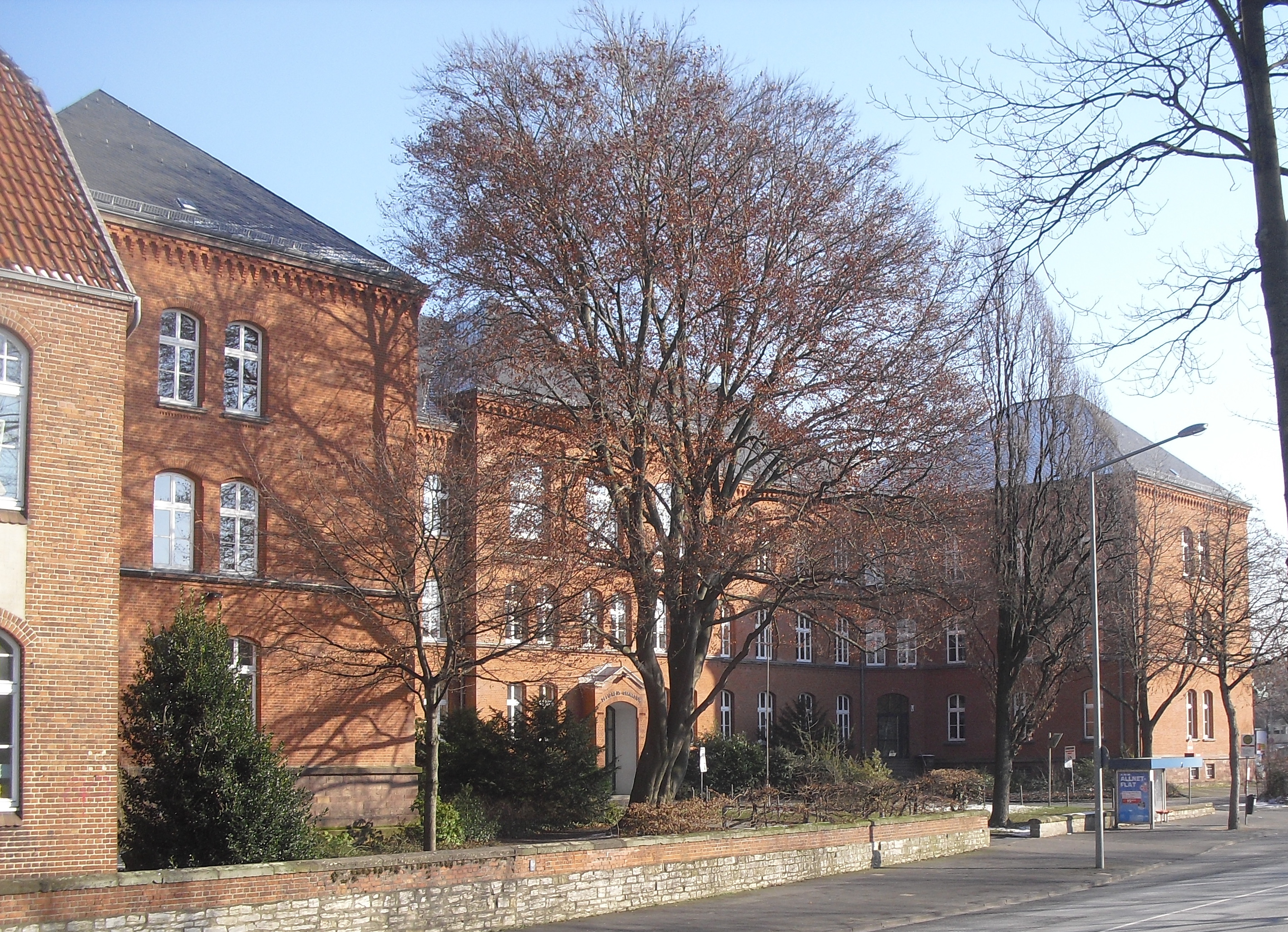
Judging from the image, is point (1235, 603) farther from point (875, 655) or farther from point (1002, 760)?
point (875, 655)

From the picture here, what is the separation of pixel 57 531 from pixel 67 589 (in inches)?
27.7

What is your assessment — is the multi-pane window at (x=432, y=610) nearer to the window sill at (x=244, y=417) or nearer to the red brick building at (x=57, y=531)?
the window sill at (x=244, y=417)

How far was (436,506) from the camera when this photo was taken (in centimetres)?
2256

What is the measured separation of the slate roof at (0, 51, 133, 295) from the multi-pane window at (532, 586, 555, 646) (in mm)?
9422

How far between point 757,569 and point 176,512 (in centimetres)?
1121

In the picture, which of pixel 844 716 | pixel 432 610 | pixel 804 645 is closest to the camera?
pixel 432 610

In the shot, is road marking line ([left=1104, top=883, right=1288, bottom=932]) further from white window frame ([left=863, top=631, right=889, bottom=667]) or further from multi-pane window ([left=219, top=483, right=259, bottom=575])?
white window frame ([left=863, top=631, right=889, bottom=667])

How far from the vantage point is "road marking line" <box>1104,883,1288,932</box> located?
55.2 ft

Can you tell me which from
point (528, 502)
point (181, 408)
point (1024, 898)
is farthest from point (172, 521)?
point (1024, 898)

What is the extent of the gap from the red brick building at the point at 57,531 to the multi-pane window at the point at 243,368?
860cm

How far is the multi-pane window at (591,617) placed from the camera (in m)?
23.9

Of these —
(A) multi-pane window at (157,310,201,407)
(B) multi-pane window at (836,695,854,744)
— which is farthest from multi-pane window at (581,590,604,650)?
(B) multi-pane window at (836,695,854,744)

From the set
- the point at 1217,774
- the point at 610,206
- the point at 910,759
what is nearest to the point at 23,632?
the point at 610,206

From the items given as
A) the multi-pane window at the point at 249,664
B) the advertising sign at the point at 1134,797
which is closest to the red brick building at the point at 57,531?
the multi-pane window at the point at 249,664
